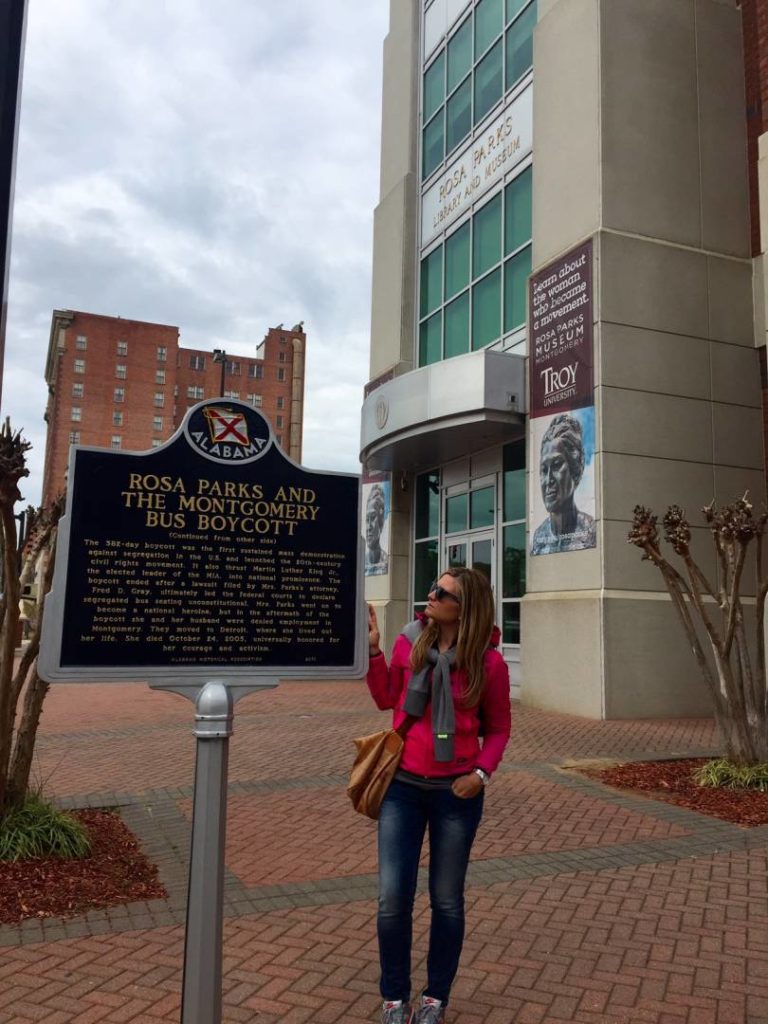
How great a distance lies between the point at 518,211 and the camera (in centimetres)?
1652

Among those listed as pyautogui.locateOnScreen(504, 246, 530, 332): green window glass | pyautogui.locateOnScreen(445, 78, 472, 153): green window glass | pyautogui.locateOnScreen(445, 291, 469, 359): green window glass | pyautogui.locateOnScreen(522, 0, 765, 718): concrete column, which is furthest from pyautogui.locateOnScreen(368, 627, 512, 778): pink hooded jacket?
pyautogui.locateOnScreen(445, 78, 472, 153): green window glass

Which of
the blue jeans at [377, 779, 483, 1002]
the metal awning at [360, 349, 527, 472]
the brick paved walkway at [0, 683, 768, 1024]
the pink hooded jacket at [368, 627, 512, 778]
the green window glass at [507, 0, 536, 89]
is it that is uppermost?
the green window glass at [507, 0, 536, 89]

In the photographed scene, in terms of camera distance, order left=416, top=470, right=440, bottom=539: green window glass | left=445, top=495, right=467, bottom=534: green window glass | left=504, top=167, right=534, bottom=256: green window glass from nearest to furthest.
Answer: left=504, top=167, right=534, bottom=256: green window glass → left=445, top=495, right=467, bottom=534: green window glass → left=416, top=470, right=440, bottom=539: green window glass

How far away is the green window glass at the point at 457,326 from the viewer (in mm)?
18312

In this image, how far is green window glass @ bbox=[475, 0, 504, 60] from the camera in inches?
696

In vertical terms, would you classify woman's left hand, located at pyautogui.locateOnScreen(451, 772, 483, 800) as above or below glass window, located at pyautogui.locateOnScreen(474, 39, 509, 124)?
below

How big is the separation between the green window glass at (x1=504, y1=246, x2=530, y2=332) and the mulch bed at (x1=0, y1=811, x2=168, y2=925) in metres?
12.8

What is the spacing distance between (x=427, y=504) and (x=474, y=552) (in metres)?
2.63

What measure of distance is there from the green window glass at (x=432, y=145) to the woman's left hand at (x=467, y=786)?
19102 millimetres

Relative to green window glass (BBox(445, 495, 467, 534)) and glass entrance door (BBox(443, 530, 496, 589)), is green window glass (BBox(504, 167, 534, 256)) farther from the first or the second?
glass entrance door (BBox(443, 530, 496, 589))

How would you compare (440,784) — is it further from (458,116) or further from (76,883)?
(458,116)

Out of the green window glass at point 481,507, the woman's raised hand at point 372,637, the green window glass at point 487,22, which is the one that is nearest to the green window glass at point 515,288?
the green window glass at point 481,507

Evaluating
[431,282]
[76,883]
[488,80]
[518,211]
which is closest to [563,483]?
[518,211]

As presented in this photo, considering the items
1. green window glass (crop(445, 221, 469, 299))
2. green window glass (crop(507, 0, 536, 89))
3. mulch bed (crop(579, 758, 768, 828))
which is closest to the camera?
mulch bed (crop(579, 758, 768, 828))
